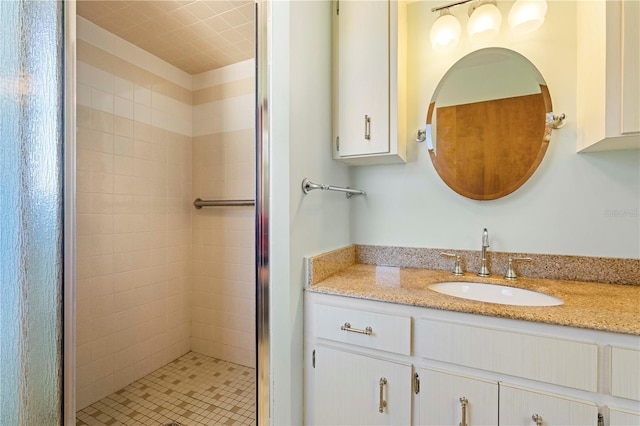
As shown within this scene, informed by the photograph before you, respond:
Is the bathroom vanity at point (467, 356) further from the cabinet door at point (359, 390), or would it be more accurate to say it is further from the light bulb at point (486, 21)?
the light bulb at point (486, 21)

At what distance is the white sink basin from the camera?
1103mm

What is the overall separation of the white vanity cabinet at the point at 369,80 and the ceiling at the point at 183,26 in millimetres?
464

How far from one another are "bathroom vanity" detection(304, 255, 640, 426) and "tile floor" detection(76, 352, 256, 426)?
2.22 feet

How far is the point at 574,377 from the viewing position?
0.79 metres

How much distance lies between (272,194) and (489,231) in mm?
992

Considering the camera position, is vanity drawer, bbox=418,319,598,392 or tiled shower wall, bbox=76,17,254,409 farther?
tiled shower wall, bbox=76,17,254,409

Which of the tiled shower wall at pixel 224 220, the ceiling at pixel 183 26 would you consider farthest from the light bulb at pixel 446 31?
the tiled shower wall at pixel 224 220

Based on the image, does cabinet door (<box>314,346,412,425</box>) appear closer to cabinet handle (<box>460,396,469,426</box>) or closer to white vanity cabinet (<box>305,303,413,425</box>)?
white vanity cabinet (<box>305,303,413,425</box>)

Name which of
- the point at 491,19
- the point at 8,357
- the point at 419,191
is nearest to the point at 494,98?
the point at 491,19

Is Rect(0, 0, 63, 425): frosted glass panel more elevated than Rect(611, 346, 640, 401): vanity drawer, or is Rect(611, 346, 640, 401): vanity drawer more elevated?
Rect(0, 0, 63, 425): frosted glass panel

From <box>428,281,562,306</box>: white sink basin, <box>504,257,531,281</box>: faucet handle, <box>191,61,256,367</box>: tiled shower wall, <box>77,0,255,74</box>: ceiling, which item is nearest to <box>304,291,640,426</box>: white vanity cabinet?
<box>428,281,562,306</box>: white sink basin

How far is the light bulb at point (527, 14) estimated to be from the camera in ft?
3.90

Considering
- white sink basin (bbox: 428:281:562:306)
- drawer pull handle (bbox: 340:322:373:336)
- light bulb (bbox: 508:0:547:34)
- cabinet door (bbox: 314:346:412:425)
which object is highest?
light bulb (bbox: 508:0:547:34)

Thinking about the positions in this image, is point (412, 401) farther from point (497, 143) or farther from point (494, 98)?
point (494, 98)
